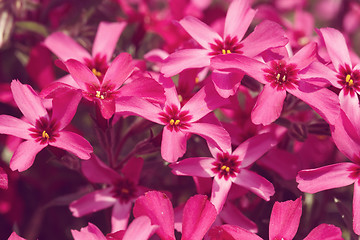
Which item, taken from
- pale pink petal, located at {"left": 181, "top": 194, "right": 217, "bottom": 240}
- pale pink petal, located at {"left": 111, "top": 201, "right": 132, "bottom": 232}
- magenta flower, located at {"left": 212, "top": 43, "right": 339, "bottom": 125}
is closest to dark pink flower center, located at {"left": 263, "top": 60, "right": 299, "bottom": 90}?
magenta flower, located at {"left": 212, "top": 43, "right": 339, "bottom": 125}

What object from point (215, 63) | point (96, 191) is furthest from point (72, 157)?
point (215, 63)

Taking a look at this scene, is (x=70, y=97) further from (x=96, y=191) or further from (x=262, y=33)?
(x=262, y=33)

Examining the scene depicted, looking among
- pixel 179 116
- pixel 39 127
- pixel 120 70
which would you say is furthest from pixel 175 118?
pixel 39 127

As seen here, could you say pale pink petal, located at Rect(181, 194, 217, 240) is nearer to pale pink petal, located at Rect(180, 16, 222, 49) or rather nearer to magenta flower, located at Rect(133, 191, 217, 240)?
magenta flower, located at Rect(133, 191, 217, 240)

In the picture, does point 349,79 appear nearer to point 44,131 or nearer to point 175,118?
point 175,118

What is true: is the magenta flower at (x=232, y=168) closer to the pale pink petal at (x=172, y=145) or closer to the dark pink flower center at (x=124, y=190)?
the pale pink petal at (x=172, y=145)

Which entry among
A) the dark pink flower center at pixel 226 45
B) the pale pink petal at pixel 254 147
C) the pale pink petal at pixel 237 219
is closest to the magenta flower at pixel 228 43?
the dark pink flower center at pixel 226 45

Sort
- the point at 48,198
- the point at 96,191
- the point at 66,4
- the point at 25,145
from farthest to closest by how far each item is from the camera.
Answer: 1. the point at 66,4
2. the point at 48,198
3. the point at 96,191
4. the point at 25,145
